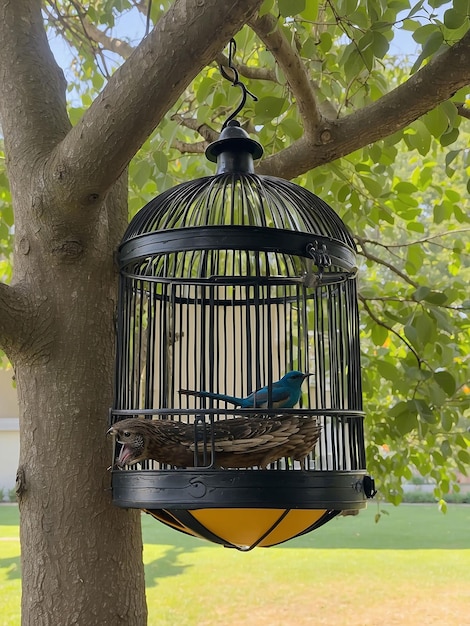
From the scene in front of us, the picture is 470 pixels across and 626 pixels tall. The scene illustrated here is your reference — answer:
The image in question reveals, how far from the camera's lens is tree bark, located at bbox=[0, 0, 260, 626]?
120 cm

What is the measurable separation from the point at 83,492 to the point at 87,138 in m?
0.65

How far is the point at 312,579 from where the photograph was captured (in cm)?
641

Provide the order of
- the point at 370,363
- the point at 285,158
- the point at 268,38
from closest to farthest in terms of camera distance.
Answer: the point at 268,38 < the point at 285,158 < the point at 370,363

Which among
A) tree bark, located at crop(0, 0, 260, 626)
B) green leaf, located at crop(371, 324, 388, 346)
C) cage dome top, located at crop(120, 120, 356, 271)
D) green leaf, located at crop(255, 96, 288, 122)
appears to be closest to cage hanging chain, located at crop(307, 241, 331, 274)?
cage dome top, located at crop(120, 120, 356, 271)

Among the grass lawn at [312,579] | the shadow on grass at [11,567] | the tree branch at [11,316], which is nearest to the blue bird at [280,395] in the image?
the tree branch at [11,316]

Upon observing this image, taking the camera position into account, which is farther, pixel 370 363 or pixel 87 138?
pixel 370 363

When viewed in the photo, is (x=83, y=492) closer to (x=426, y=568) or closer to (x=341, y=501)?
(x=341, y=501)

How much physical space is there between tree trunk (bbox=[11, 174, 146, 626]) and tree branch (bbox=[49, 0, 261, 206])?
17 centimetres

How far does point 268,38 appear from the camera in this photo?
1.49 meters

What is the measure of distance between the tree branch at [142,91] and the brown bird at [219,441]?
1.46 ft

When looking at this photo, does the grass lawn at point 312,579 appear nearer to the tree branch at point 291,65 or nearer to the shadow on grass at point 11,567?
the shadow on grass at point 11,567

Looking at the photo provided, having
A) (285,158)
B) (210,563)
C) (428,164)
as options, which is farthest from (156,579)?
(285,158)

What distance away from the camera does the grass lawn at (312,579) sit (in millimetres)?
5375

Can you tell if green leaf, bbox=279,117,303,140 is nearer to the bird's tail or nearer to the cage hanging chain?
the cage hanging chain
